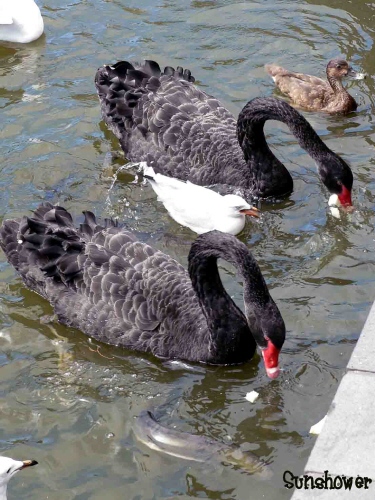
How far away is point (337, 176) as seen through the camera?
6676mm

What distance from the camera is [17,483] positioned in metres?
4.97

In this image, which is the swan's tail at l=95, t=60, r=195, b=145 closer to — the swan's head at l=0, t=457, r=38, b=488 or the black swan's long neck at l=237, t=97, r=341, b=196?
the black swan's long neck at l=237, t=97, r=341, b=196

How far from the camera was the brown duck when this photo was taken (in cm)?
793

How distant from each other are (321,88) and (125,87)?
5.43 ft

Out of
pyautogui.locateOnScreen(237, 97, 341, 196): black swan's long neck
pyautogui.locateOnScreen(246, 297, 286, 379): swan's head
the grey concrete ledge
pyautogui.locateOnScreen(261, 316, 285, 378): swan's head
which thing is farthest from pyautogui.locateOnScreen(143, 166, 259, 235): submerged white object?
the grey concrete ledge

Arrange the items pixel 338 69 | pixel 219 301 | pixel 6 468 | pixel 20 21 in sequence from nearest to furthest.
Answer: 1. pixel 6 468
2. pixel 219 301
3. pixel 338 69
4. pixel 20 21

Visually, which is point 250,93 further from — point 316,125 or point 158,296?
point 158,296

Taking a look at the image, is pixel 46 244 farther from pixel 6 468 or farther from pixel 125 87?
pixel 125 87

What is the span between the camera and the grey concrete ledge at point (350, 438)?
393cm

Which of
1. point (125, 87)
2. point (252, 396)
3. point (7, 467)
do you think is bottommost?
point (252, 396)

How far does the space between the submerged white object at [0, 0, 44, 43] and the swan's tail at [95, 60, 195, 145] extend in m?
1.39

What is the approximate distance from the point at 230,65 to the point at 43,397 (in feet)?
13.9

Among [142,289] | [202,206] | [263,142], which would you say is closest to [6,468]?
[142,289]

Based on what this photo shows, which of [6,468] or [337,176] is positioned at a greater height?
[337,176]
